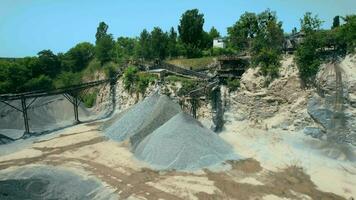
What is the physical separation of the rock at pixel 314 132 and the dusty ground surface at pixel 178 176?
11.9 feet

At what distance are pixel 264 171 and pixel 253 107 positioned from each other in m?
9.66

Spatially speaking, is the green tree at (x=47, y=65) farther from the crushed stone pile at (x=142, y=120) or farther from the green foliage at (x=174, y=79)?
the crushed stone pile at (x=142, y=120)

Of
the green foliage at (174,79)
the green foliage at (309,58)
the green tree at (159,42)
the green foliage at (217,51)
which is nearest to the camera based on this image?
the green foliage at (309,58)

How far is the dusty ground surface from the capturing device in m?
22.5

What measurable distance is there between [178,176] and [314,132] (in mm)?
12965

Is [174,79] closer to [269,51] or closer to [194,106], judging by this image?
[194,106]

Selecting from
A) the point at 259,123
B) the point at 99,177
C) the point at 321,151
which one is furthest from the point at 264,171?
the point at 99,177

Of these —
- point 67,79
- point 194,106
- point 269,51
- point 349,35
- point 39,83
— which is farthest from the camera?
point 67,79

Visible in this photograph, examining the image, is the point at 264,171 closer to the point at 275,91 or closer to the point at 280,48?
the point at 275,91

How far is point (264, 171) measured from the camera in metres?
26.1

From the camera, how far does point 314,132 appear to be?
2964 centimetres

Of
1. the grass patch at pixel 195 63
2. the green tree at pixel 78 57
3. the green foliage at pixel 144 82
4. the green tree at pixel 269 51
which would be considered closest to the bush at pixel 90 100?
the green foliage at pixel 144 82

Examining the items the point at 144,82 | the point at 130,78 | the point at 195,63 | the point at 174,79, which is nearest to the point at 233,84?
the point at 174,79

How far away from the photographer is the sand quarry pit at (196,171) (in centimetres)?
2280
